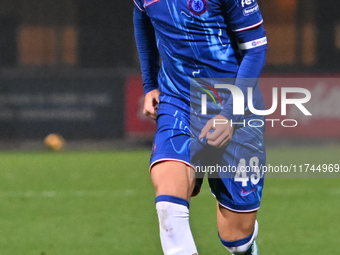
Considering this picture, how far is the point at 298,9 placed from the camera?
45.6 feet

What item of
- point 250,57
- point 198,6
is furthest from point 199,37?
point 250,57

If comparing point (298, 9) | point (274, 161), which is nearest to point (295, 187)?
point (274, 161)

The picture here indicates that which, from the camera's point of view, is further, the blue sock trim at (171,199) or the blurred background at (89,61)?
the blurred background at (89,61)

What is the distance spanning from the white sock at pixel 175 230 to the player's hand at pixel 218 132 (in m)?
0.33

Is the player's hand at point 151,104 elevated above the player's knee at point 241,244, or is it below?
above

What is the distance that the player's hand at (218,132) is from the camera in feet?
9.84

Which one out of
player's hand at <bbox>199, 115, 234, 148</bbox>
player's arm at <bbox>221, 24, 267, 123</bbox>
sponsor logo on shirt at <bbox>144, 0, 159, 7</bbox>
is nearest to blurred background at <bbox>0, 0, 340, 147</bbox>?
sponsor logo on shirt at <bbox>144, 0, 159, 7</bbox>

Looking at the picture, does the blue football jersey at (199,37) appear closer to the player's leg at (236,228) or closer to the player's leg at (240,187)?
the player's leg at (240,187)

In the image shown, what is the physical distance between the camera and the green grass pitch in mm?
4887

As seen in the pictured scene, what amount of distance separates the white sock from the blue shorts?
0.87ft

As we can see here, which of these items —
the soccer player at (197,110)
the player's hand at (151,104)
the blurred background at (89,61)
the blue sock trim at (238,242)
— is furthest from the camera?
the blurred background at (89,61)

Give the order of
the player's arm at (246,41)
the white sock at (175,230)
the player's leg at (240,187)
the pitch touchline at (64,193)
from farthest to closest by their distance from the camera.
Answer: the pitch touchline at (64,193) → the player's leg at (240,187) → the player's arm at (246,41) → the white sock at (175,230)

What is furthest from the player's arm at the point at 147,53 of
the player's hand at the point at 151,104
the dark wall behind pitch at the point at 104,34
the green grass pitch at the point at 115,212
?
the dark wall behind pitch at the point at 104,34

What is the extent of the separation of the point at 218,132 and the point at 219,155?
1.33 feet
